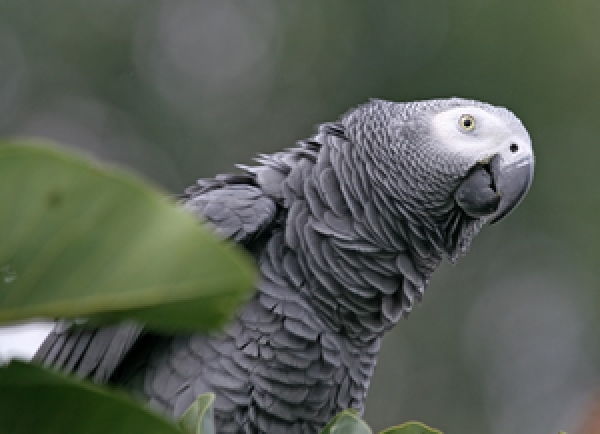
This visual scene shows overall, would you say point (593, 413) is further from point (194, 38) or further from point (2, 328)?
point (194, 38)

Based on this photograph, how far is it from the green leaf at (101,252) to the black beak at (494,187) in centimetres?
169

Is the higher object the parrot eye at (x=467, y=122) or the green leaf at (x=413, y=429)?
the parrot eye at (x=467, y=122)

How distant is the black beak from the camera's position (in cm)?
236

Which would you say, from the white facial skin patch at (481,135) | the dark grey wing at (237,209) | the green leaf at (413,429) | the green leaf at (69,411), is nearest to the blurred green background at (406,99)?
the white facial skin patch at (481,135)

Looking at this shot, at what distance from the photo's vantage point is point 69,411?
848 mm

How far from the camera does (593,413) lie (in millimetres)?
4422

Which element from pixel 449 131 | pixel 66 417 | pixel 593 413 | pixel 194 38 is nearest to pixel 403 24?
pixel 194 38

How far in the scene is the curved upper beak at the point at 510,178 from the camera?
236cm

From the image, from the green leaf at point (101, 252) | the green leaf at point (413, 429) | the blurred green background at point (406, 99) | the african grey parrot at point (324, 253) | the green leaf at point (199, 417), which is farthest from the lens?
the blurred green background at point (406, 99)

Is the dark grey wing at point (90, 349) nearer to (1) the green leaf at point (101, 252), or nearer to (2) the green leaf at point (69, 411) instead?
(2) the green leaf at point (69, 411)

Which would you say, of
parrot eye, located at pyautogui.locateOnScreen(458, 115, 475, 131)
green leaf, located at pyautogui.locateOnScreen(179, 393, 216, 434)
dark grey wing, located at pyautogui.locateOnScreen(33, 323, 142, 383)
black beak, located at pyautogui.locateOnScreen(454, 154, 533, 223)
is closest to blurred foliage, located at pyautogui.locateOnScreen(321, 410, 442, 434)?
green leaf, located at pyautogui.locateOnScreen(179, 393, 216, 434)

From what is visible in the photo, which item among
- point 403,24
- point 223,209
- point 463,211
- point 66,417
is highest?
point 403,24

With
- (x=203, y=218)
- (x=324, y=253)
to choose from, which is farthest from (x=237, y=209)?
(x=324, y=253)

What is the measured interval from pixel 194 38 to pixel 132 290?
28.5 feet
